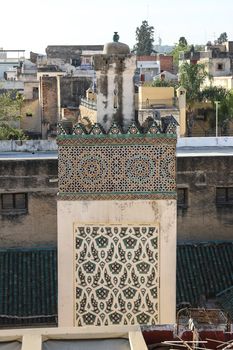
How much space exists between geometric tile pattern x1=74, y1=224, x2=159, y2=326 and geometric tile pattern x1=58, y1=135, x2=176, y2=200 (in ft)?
0.96

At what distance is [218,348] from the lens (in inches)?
172

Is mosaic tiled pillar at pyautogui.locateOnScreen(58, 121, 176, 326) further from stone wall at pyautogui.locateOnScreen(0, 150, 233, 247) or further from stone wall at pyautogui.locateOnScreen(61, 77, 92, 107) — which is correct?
stone wall at pyautogui.locateOnScreen(61, 77, 92, 107)

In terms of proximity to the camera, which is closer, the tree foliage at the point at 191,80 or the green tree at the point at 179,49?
the tree foliage at the point at 191,80

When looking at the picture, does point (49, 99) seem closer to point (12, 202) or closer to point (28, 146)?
point (28, 146)

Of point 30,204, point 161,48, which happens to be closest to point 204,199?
point 30,204

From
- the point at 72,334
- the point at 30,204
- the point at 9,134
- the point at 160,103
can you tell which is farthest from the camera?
the point at 160,103

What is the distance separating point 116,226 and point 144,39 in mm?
51319

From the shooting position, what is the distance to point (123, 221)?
5777mm

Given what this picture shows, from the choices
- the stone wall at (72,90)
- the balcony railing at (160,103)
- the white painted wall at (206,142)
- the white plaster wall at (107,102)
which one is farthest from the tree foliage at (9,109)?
the white plaster wall at (107,102)

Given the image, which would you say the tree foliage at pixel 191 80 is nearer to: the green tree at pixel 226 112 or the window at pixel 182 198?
the green tree at pixel 226 112

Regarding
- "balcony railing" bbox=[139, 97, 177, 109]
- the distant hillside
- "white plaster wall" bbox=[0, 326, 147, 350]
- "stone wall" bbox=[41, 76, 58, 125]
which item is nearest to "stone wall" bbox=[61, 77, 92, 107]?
"stone wall" bbox=[41, 76, 58, 125]

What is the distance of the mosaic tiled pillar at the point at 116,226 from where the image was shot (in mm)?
5699

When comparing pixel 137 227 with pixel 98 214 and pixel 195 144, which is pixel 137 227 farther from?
pixel 195 144

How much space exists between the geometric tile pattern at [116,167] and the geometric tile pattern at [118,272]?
0.29 meters
